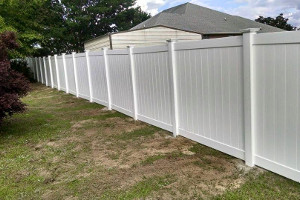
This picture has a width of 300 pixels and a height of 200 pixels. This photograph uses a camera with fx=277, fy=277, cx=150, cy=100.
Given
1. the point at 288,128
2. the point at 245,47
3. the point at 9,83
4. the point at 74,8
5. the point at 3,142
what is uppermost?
the point at 74,8

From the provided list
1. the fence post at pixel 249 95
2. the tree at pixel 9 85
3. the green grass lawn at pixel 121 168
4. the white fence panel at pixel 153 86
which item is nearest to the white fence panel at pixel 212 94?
the fence post at pixel 249 95

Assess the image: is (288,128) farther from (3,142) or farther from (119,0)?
(119,0)

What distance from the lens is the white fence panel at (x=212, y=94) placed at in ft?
12.7

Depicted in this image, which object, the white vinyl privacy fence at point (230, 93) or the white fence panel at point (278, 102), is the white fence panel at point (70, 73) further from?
the white fence panel at point (278, 102)

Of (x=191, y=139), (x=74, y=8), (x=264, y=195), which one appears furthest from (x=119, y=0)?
(x=264, y=195)

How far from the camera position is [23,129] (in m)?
6.81

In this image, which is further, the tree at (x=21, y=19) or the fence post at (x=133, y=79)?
the tree at (x=21, y=19)

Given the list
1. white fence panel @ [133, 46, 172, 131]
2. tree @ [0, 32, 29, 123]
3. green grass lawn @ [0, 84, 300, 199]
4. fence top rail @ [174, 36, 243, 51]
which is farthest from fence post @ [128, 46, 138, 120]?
tree @ [0, 32, 29, 123]

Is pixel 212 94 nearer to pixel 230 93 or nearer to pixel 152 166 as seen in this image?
pixel 230 93

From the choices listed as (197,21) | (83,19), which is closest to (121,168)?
(197,21)

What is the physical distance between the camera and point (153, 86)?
5.95 meters

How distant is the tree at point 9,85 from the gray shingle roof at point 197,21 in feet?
39.6

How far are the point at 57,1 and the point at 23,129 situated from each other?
24.6 meters

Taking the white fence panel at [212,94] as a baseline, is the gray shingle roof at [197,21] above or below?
above
